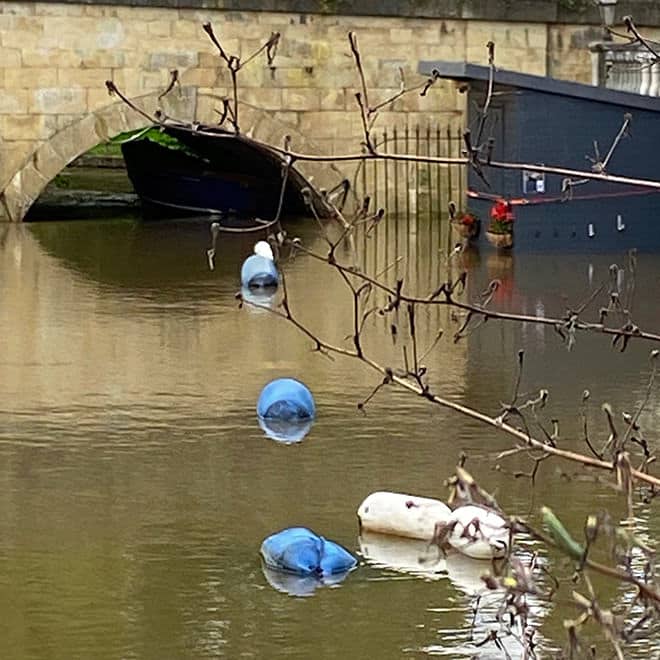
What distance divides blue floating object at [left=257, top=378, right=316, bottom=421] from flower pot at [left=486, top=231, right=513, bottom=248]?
9.54 meters

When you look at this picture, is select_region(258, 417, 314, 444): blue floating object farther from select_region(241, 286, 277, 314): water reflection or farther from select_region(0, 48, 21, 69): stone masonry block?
select_region(0, 48, 21, 69): stone masonry block

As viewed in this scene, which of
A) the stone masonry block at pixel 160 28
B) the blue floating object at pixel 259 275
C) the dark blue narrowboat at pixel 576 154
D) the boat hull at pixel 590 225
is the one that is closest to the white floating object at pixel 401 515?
the blue floating object at pixel 259 275

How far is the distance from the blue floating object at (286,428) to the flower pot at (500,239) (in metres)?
9.64

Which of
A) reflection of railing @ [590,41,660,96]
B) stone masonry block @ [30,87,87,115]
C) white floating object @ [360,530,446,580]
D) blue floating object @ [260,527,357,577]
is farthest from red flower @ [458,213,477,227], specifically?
blue floating object @ [260,527,357,577]

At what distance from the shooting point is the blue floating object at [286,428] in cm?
905

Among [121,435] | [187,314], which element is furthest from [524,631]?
[187,314]

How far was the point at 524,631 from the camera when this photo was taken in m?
3.19

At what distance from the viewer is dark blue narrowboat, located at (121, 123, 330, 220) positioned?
25.0m

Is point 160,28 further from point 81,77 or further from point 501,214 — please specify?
point 501,214

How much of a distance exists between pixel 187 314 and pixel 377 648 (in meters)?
8.17

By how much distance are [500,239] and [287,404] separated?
9.70 metres

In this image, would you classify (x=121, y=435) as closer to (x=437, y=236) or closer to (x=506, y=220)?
(x=506, y=220)

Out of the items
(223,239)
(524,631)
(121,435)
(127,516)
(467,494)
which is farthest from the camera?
(223,239)

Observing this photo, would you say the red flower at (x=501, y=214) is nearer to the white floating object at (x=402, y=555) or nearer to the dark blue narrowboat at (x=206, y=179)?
the dark blue narrowboat at (x=206, y=179)
